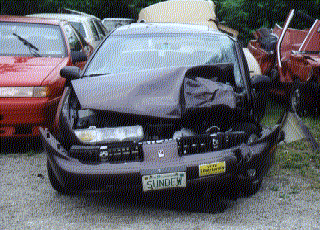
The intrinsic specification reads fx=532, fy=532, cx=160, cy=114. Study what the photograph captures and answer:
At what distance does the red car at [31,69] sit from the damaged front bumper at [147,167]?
182 cm

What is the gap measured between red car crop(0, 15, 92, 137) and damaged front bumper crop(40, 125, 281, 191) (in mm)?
1817

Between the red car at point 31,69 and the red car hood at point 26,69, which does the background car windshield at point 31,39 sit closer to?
the red car at point 31,69

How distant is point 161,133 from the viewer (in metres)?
4.27

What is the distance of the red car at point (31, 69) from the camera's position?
5809mm

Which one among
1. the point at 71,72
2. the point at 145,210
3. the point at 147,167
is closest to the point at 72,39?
the point at 71,72

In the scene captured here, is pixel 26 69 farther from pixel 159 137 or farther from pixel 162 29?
pixel 159 137

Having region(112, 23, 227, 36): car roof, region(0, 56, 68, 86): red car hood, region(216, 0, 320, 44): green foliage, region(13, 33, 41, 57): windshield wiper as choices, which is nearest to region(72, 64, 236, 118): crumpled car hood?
region(112, 23, 227, 36): car roof

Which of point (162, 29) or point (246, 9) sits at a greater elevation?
point (162, 29)

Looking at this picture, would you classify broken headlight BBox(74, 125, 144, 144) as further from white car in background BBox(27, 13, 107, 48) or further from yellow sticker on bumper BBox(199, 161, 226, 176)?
white car in background BBox(27, 13, 107, 48)

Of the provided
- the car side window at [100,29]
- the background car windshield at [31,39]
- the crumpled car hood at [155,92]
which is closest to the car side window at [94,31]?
the car side window at [100,29]

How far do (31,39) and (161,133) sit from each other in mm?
3646

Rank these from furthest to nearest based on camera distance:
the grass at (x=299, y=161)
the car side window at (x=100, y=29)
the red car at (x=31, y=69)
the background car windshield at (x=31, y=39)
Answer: the car side window at (x=100, y=29) < the background car windshield at (x=31, y=39) < the red car at (x=31, y=69) < the grass at (x=299, y=161)

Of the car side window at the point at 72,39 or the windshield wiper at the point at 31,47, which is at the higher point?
the windshield wiper at the point at 31,47

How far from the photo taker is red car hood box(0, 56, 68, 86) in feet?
19.3
